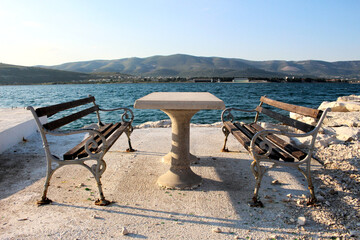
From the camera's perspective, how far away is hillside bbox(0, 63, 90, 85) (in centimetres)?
8231

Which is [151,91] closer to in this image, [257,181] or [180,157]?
[180,157]

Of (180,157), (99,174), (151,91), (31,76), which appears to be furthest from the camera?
(31,76)

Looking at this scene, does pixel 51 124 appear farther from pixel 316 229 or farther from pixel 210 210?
pixel 316 229

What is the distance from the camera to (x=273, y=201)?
307 centimetres

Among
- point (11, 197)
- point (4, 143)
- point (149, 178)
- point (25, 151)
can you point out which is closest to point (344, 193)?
point (149, 178)

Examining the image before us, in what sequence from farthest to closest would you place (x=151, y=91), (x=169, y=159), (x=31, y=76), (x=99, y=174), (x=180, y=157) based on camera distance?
(x=31, y=76) < (x=151, y=91) < (x=169, y=159) < (x=180, y=157) < (x=99, y=174)

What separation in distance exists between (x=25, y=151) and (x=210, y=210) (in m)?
3.82

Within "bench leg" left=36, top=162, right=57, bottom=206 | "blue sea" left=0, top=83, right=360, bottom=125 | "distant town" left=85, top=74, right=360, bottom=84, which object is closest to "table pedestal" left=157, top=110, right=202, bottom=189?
"bench leg" left=36, top=162, right=57, bottom=206

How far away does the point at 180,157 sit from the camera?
11.8ft

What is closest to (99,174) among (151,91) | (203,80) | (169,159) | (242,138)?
(169,159)

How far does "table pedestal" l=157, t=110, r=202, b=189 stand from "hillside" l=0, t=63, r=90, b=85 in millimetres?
92004

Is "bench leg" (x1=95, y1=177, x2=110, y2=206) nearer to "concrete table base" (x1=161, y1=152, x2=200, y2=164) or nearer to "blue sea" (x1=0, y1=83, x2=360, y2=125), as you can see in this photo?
"concrete table base" (x1=161, y1=152, x2=200, y2=164)

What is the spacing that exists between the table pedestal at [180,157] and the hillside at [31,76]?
92.0m

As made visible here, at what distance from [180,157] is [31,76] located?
98552mm
